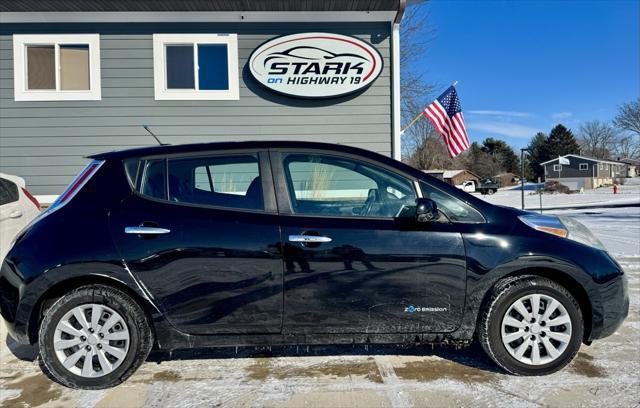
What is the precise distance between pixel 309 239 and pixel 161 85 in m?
6.23

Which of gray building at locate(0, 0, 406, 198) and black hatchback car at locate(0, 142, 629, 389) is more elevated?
gray building at locate(0, 0, 406, 198)

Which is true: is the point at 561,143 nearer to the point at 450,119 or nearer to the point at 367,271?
the point at 450,119

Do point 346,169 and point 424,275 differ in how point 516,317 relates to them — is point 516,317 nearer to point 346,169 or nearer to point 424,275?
point 424,275

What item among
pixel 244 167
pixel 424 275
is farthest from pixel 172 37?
pixel 424 275

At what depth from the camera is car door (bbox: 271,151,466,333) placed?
284 cm

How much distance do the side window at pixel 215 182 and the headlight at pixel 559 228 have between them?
195 centimetres

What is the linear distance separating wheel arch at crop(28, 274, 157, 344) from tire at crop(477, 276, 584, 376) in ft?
7.56

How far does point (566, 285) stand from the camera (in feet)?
9.89

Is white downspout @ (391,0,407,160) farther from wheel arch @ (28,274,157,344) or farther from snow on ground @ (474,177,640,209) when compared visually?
snow on ground @ (474,177,640,209)

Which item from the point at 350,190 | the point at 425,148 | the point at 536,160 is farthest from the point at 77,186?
the point at 536,160

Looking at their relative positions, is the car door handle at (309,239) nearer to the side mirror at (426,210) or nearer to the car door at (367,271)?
the car door at (367,271)

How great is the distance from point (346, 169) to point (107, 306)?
188cm

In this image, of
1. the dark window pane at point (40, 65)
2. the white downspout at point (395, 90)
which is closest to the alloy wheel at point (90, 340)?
the white downspout at point (395, 90)

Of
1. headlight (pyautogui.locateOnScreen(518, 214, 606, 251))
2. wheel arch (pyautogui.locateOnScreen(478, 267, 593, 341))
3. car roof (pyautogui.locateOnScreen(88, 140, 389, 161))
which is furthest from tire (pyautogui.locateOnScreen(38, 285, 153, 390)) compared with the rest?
headlight (pyautogui.locateOnScreen(518, 214, 606, 251))
